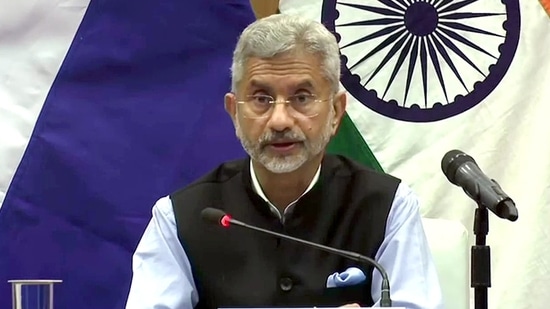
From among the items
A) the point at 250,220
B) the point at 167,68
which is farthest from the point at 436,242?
the point at 167,68

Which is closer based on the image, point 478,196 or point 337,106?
point 478,196

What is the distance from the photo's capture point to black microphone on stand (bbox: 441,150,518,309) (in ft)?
4.07

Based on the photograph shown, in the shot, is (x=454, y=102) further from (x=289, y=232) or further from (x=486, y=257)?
(x=486, y=257)

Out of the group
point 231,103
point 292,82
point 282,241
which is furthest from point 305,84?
point 282,241

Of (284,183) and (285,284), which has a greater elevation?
(284,183)

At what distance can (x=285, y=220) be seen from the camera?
5.35 feet

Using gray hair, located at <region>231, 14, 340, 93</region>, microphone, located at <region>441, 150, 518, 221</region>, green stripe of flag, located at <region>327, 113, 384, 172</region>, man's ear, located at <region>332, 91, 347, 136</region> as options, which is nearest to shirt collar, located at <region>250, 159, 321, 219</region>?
man's ear, located at <region>332, 91, 347, 136</region>

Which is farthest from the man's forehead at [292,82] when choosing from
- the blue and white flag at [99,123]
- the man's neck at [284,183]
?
the blue and white flag at [99,123]

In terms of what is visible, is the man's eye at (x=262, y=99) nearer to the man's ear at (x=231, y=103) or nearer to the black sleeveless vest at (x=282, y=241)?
the man's ear at (x=231, y=103)

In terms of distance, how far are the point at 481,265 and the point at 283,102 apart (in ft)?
1.52

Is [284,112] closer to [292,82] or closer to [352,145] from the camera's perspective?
[292,82]

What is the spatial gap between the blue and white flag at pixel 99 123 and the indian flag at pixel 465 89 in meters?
0.32

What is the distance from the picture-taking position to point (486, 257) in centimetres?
131

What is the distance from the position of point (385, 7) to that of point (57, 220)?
0.95 m
